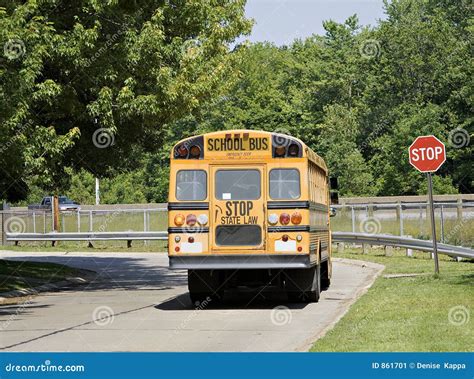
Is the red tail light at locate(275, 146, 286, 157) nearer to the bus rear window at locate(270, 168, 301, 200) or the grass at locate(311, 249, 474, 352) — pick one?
the bus rear window at locate(270, 168, 301, 200)

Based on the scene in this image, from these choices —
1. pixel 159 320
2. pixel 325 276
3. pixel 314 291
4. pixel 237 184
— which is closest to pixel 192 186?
pixel 237 184

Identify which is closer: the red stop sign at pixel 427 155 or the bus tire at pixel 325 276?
the bus tire at pixel 325 276

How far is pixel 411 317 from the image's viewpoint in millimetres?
14945

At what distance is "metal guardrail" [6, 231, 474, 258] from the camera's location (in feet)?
96.5

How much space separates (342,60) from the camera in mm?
84438

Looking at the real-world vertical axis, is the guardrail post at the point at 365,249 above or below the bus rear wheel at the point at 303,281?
above

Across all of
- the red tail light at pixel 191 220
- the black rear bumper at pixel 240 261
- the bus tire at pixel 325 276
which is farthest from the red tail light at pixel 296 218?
the bus tire at pixel 325 276

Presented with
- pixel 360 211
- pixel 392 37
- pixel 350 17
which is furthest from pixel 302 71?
pixel 360 211

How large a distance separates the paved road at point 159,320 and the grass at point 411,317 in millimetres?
485

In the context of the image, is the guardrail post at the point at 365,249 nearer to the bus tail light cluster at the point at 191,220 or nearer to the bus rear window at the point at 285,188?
the bus rear window at the point at 285,188

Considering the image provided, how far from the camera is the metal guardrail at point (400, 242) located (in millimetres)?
28797

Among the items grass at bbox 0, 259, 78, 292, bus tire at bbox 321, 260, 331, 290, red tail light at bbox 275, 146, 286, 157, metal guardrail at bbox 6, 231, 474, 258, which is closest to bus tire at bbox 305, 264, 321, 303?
red tail light at bbox 275, 146, 286, 157

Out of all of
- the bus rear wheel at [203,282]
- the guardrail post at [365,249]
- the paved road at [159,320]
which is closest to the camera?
the paved road at [159,320]

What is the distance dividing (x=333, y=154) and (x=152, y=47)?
40589 mm
